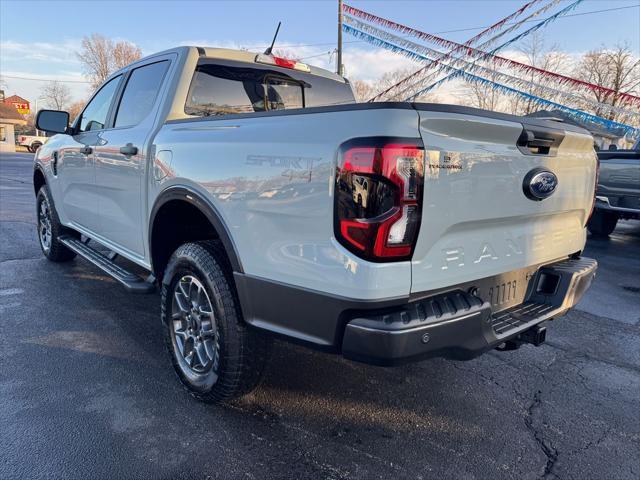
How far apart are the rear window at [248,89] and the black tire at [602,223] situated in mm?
6485

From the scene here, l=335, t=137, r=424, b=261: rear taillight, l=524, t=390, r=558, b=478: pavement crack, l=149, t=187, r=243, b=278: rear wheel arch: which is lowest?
l=524, t=390, r=558, b=478: pavement crack

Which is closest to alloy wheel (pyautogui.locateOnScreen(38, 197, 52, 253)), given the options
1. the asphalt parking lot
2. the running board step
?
the running board step

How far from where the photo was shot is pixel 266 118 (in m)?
2.20

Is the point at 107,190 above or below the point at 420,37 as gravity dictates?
below

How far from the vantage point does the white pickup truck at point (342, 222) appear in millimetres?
1793

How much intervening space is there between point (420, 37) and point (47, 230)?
1177 cm

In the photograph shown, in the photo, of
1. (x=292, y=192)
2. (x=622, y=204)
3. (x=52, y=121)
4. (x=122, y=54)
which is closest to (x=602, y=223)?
(x=622, y=204)

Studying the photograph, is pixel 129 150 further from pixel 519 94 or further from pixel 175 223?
pixel 519 94

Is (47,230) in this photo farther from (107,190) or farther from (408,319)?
(408,319)

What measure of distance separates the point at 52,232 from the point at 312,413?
4.12 meters

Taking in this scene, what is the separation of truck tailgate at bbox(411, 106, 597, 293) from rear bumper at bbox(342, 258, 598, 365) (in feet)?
0.32

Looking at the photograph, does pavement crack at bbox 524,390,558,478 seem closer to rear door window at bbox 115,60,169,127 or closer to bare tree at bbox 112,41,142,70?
A: rear door window at bbox 115,60,169,127

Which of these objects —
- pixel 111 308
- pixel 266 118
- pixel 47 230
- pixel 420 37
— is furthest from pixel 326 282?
pixel 420 37

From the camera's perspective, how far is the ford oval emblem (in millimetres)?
2281
